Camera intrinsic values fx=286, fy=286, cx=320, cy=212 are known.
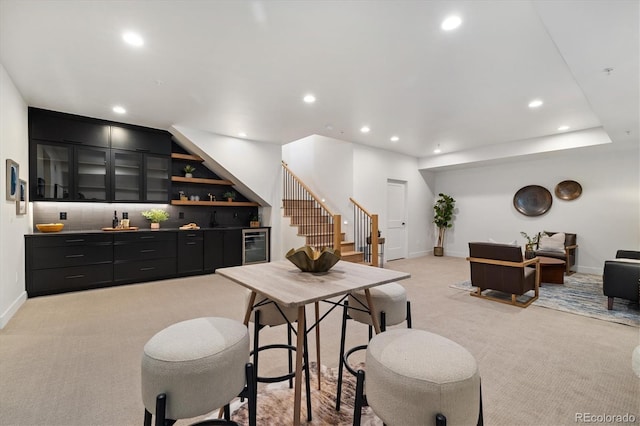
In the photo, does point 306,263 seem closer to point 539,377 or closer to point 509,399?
point 509,399

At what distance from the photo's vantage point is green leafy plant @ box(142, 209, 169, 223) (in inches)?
203

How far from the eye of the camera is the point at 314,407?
178 cm

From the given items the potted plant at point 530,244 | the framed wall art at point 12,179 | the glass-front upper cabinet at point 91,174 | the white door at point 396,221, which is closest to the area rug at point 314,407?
the framed wall art at point 12,179

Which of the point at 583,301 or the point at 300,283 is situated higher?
the point at 300,283

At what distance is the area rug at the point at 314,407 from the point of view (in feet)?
5.47

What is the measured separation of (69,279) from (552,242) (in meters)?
8.68

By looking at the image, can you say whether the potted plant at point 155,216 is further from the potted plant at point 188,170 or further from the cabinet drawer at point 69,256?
the potted plant at point 188,170

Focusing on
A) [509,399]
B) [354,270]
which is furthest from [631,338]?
[354,270]

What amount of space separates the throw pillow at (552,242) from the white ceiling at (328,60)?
211 cm

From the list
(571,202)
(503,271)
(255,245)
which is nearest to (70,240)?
(255,245)

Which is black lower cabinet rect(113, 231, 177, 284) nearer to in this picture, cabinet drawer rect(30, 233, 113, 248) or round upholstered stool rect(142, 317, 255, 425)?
cabinet drawer rect(30, 233, 113, 248)

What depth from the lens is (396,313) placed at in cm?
181

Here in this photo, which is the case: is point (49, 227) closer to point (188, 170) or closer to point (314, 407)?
point (188, 170)

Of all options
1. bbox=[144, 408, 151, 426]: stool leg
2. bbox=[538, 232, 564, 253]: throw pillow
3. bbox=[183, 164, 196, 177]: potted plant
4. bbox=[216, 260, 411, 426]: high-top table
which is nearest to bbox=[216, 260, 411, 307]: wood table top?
bbox=[216, 260, 411, 426]: high-top table
